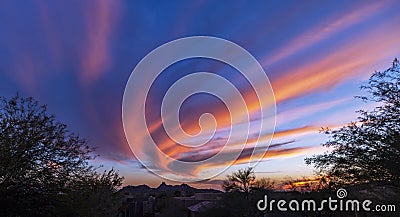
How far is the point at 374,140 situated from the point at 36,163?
9.28 m

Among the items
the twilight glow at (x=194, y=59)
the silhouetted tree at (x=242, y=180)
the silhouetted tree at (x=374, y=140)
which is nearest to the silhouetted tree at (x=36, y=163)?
the twilight glow at (x=194, y=59)

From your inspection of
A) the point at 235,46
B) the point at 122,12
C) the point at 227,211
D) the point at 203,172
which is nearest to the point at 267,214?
the point at 227,211

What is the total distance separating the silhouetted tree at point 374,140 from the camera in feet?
28.7

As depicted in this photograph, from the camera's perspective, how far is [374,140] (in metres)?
9.07

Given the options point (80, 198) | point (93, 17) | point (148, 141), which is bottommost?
point (80, 198)

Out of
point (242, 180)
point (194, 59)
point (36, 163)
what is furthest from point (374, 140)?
point (242, 180)

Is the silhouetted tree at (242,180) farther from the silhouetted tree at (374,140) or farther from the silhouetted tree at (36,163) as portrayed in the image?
the silhouetted tree at (374,140)

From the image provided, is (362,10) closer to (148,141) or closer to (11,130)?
(148,141)

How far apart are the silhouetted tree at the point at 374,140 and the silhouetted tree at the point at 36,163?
25.7 feet

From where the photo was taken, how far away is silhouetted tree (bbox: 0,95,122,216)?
1032 centimetres

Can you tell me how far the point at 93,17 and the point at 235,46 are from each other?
498cm

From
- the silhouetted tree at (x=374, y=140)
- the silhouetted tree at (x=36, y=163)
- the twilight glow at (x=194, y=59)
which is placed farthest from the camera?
the twilight glow at (x=194, y=59)

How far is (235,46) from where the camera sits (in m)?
→ 13.1

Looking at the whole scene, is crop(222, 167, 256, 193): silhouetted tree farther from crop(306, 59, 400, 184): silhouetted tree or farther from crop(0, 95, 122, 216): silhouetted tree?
crop(306, 59, 400, 184): silhouetted tree
